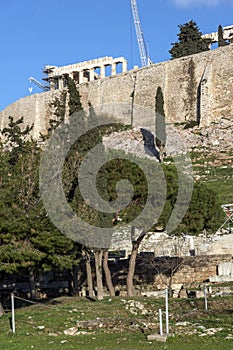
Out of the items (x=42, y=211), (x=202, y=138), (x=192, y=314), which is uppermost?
(x=202, y=138)

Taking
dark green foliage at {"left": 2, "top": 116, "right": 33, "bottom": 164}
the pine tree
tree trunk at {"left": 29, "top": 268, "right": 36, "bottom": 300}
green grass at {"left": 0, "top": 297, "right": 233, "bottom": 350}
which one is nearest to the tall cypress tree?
dark green foliage at {"left": 2, "top": 116, "right": 33, "bottom": 164}

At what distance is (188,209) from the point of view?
23.4 m

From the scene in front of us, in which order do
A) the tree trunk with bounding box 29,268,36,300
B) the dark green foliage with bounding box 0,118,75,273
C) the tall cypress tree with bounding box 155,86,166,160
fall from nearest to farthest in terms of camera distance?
the dark green foliage with bounding box 0,118,75,273 → the tree trunk with bounding box 29,268,36,300 → the tall cypress tree with bounding box 155,86,166,160

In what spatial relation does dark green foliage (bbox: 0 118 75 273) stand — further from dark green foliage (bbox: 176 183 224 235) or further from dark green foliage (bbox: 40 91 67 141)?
dark green foliage (bbox: 40 91 67 141)

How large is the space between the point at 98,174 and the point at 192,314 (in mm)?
6368

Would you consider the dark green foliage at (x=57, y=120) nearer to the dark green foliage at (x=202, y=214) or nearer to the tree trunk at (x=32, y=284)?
the tree trunk at (x=32, y=284)

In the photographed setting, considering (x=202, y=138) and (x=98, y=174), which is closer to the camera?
(x=98, y=174)

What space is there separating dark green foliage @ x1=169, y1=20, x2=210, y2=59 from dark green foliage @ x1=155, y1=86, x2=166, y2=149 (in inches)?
388

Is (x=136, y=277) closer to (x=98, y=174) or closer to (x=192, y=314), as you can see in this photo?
(x=98, y=174)

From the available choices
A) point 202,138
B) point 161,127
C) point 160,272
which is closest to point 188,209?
point 160,272

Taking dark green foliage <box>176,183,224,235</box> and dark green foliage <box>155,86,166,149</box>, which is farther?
dark green foliage <box>155,86,166,149</box>

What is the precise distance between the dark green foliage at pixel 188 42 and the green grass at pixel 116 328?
49.6 meters

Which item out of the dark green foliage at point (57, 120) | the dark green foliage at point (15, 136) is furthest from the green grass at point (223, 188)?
the dark green foliage at point (15, 136)

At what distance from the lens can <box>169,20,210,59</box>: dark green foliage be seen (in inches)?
2635
